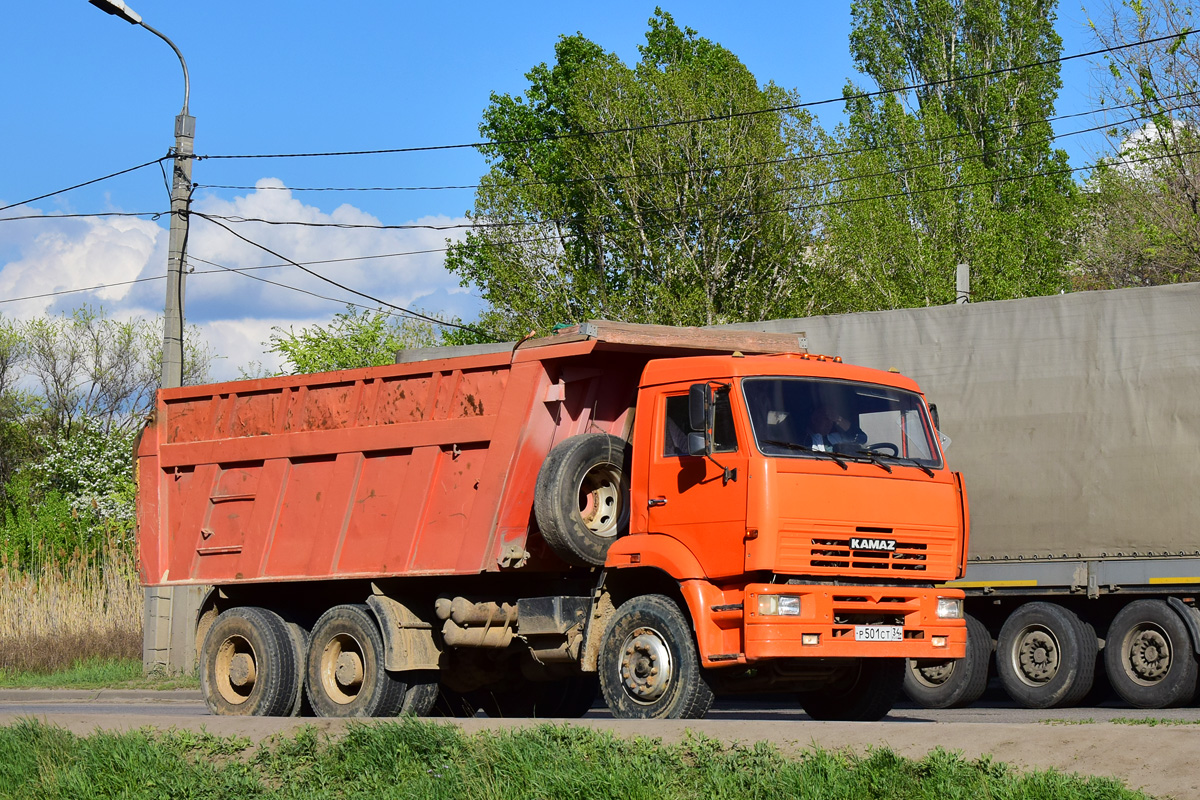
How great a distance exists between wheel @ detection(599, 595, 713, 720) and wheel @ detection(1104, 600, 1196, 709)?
4.93 metres

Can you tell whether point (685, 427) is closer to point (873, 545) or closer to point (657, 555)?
point (657, 555)

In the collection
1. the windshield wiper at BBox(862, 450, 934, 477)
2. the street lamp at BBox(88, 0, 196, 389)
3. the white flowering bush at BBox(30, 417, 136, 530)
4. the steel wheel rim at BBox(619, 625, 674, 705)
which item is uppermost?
the street lamp at BBox(88, 0, 196, 389)

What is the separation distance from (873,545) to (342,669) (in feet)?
15.8

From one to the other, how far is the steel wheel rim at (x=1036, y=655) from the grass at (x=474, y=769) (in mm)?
6653

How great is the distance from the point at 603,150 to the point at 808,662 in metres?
28.1

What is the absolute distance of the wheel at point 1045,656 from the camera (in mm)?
12758

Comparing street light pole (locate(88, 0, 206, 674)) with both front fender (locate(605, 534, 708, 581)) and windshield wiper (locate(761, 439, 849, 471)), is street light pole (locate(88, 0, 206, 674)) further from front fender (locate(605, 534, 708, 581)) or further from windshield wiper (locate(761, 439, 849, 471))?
windshield wiper (locate(761, 439, 849, 471))

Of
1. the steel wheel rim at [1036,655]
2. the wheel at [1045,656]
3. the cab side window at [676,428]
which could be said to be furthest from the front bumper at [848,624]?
the steel wheel rim at [1036,655]

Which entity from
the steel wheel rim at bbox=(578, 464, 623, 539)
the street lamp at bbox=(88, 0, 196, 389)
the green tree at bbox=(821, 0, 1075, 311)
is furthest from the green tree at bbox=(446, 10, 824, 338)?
the steel wheel rim at bbox=(578, 464, 623, 539)

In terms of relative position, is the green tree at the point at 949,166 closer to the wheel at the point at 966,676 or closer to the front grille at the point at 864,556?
the wheel at the point at 966,676

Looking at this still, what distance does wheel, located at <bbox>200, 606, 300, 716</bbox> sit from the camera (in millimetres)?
12070

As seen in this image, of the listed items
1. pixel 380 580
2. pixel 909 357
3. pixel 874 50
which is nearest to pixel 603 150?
pixel 874 50

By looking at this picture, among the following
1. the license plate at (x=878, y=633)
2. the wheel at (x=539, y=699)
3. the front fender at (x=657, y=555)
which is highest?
the front fender at (x=657, y=555)

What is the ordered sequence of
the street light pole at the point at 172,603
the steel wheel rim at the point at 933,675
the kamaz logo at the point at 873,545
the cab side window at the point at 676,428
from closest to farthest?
the kamaz logo at the point at 873,545 < the cab side window at the point at 676,428 < the steel wheel rim at the point at 933,675 < the street light pole at the point at 172,603
